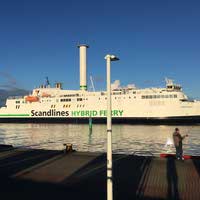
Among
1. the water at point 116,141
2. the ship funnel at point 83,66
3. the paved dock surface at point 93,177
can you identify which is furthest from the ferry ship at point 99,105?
the paved dock surface at point 93,177

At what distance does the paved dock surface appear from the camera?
949 centimetres

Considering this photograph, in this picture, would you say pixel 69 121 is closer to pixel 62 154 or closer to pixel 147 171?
pixel 62 154

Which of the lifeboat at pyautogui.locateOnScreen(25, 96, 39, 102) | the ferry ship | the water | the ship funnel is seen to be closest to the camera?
the water

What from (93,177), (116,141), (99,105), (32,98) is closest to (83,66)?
(32,98)

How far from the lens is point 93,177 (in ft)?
38.9

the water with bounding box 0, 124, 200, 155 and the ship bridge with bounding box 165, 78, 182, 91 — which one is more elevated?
the ship bridge with bounding box 165, 78, 182, 91

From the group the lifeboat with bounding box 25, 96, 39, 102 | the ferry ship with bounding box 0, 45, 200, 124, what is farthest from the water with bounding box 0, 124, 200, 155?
the lifeboat with bounding box 25, 96, 39, 102

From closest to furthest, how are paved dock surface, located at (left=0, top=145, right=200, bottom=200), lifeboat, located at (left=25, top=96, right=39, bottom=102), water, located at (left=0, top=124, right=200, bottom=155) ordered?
paved dock surface, located at (left=0, top=145, right=200, bottom=200) < water, located at (left=0, top=124, right=200, bottom=155) < lifeboat, located at (left=25, top=96, right=39, bottom=102)

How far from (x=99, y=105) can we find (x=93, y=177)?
2458 inches

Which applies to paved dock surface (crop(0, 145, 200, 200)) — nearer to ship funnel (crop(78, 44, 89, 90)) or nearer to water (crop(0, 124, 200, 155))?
water (crop(0, 124, 200, 155))

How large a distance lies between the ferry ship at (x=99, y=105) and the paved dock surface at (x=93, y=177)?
5236cm

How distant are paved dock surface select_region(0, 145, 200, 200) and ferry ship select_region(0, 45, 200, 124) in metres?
52.4

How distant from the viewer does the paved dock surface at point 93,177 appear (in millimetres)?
9492

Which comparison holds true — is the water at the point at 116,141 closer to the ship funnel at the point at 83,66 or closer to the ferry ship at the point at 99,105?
the ferry ship at the point at 99,105
